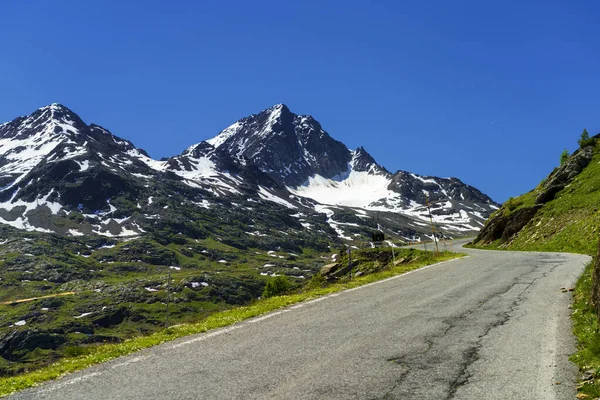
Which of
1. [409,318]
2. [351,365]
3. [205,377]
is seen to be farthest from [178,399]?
[409,318]

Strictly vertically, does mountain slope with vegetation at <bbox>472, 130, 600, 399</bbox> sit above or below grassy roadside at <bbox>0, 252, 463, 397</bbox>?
above

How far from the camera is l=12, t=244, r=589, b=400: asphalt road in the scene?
812cm

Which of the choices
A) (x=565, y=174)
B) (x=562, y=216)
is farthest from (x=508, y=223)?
A: (x=562, y=216)

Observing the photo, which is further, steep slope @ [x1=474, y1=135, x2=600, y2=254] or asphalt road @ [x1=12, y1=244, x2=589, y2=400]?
steep slope @ [x1=474, y1=135, x2=600, y2=254]

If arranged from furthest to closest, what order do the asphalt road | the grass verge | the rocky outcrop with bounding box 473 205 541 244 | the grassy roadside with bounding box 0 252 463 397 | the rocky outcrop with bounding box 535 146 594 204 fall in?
the rocky outcrop with bounding box 535 146 594 204
the rocky outcrop with bounding box 473 205 541 244
the grassy roadside with bounding box 0 252 463 397
the asphalt road
the grass verge

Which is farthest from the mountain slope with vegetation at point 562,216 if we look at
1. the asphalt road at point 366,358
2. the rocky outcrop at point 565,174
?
the asphalt road at point 366,358

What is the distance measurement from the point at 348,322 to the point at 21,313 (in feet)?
649


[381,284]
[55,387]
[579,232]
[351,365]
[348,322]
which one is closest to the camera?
[55,387]

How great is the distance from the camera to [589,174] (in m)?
55.2

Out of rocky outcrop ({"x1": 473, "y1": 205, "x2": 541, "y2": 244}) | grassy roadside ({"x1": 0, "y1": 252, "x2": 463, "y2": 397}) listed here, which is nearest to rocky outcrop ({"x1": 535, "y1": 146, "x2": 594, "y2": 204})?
rocky outcrop ({"x1": 473, "y1": 205, "x2": 541, "y2": 244})

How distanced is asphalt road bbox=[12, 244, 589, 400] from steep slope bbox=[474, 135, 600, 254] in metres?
29.5

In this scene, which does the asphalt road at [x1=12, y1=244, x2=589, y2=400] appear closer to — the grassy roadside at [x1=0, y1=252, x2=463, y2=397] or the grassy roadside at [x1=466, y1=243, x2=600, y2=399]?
the grassy roadside at [x1=466, y1=243, x2=600, y2=399]

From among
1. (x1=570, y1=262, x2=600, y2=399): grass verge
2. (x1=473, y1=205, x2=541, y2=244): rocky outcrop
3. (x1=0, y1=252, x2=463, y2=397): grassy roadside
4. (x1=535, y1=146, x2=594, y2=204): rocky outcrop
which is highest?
(x1=535, y1=146, x2=594, y2=204): rocky outcrop

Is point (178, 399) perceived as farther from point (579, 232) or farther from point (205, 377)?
point (579, 232)
